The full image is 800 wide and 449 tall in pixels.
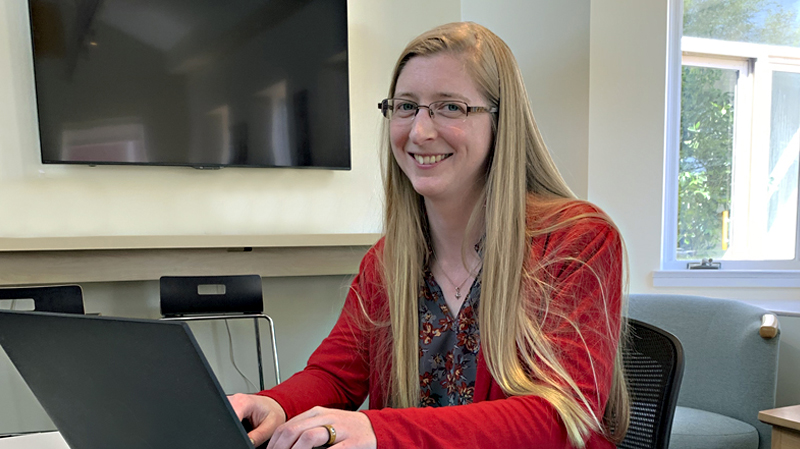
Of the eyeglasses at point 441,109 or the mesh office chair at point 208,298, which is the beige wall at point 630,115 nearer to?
the mesh office chair at point 208,298

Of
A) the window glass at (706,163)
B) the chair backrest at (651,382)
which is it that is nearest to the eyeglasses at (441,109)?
the chair backrest at (651,382)

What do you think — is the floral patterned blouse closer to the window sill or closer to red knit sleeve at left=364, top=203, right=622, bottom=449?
red knit sleeve at left=364, top=203, right=622, bottom=449

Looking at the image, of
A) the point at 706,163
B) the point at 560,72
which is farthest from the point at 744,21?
the point at 560,72

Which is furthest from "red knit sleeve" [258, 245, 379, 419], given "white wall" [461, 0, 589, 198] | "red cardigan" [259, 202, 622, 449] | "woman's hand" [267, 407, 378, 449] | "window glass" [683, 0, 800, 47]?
"window glass" [683, 0, 800, 47]

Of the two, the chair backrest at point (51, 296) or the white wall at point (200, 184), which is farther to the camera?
the white wall at point (200, 184)

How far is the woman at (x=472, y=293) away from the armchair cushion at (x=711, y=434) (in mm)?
1086

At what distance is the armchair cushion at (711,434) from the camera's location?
67.2 inches

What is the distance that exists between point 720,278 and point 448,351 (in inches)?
84.1

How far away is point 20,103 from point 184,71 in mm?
610

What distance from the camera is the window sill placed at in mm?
2572

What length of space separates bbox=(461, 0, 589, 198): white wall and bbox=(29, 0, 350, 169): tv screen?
856 millimetres

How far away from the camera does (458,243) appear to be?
1016 millimetres

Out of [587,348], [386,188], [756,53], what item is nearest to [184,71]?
[386,188]

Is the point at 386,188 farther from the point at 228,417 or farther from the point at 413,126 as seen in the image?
the point at 228,417
